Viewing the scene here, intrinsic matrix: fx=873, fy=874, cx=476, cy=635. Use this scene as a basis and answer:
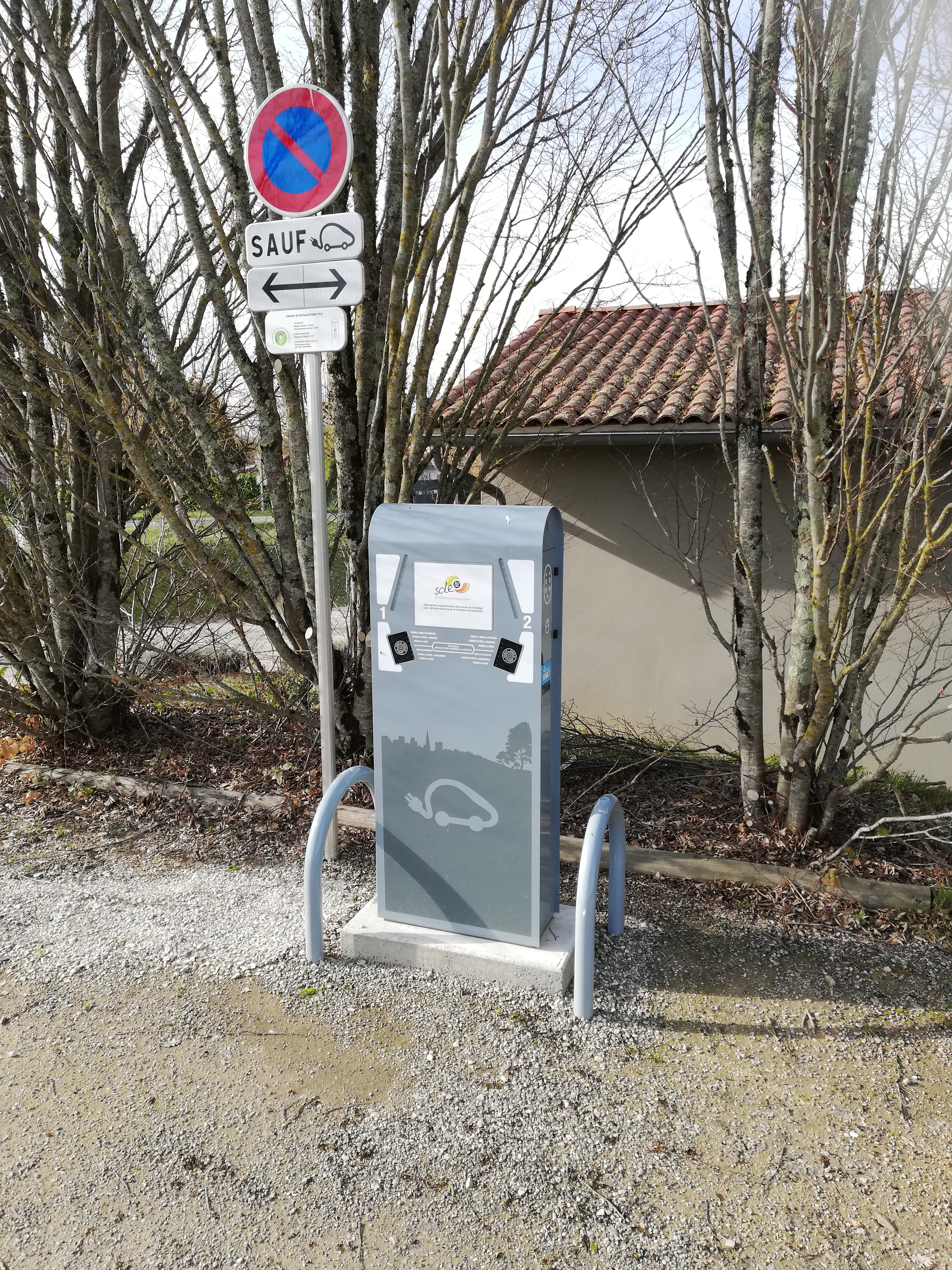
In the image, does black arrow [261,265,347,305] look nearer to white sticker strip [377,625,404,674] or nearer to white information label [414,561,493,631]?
white information label [414,561,493,631]

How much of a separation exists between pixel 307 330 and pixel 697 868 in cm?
290

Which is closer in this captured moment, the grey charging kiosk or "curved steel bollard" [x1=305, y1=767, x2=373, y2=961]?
the grey charging kiosk

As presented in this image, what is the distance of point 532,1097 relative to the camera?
109 inches

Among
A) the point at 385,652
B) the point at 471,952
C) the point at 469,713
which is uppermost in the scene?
the point at 385,652

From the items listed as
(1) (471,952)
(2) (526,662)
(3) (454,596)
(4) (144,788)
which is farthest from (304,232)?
(4) (144,788)

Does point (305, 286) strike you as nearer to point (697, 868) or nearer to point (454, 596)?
point (454, 596)

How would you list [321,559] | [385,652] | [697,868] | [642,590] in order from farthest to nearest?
[642,590]
[697,868]
[321,559]
[385,652]

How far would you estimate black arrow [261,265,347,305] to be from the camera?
3363 millimetres

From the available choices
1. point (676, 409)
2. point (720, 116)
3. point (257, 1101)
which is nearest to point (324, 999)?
point (257, 1101)

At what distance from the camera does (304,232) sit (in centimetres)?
340

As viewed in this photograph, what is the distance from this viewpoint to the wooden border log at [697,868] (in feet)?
12.4

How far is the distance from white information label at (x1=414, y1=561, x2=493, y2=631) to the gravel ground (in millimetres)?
1377

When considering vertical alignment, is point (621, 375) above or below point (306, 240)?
below


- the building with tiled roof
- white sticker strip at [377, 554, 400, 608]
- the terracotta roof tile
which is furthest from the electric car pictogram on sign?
the building with tiled roof
